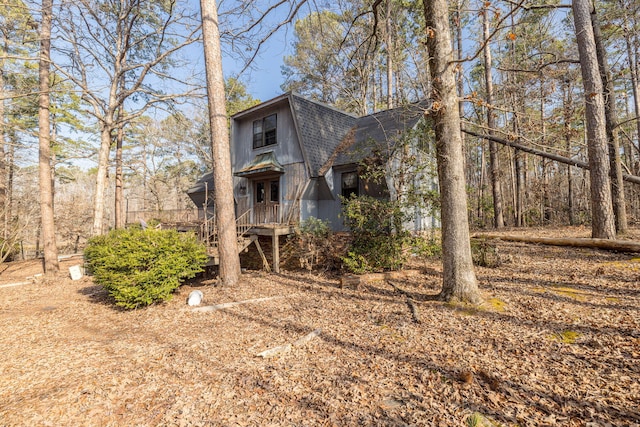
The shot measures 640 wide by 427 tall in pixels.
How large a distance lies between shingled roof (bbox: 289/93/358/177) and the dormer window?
5.49ft

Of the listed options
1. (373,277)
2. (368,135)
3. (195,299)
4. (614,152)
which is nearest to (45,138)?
(195,299)

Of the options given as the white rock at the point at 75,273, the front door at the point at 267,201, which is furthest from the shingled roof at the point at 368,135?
the white rock at the point at 75,273

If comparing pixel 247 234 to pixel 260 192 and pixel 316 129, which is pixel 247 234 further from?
pixel 316 129

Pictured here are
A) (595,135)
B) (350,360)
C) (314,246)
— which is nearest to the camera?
(350,360)

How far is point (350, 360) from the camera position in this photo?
366 cm

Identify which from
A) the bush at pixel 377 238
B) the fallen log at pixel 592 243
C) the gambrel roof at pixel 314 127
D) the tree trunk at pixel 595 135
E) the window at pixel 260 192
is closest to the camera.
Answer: the fallen log at pixel 592 243

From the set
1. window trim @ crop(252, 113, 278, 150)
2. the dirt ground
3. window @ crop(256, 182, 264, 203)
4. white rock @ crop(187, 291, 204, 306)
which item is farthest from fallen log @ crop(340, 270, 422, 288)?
window trim @ crop(252, 113, 278, 150)

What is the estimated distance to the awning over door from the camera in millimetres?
12179

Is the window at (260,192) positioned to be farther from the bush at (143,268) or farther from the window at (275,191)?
the bush at (143,268)

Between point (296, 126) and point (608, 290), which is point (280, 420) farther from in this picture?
point (296, 126)

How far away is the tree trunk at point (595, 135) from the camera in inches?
307

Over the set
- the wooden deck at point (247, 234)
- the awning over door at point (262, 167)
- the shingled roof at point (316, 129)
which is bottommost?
the wooden deck at point (247, 234)

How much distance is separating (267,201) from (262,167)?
162 centimetres

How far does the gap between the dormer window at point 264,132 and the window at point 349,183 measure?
384 cm
